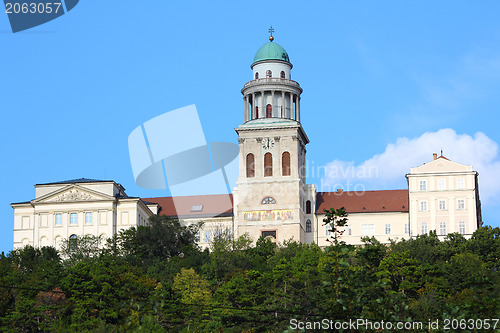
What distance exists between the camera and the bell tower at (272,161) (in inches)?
4173

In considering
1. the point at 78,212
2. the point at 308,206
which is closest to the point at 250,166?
the point at 308,206

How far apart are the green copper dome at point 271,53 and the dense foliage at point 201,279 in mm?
22206

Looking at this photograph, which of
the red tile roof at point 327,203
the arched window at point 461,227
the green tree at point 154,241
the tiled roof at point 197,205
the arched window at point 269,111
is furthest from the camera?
the tiled roof at point 197,205

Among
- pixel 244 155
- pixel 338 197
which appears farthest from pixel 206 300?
pixel 338 197

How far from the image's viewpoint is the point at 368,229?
108812 mm

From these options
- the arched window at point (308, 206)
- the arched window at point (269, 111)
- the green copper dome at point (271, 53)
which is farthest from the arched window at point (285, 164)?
the green copper dome at point (271, 53)

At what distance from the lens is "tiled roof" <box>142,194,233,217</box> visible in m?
112

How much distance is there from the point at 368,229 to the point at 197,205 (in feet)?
65.2

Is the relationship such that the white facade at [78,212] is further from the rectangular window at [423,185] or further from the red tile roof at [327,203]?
the rectangular window at [423,185]

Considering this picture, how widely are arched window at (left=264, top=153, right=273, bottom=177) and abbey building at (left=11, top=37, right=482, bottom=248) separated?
11cm

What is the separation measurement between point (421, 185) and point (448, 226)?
17.1 feet

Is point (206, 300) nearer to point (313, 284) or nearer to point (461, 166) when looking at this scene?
point (313, 284)

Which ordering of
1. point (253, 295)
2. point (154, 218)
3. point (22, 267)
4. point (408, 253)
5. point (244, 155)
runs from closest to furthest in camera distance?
point (253, 295)
point (408, 253)
point (22, 267)
point (154, 218)
point (244, 155)

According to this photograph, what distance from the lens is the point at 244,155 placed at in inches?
4257
